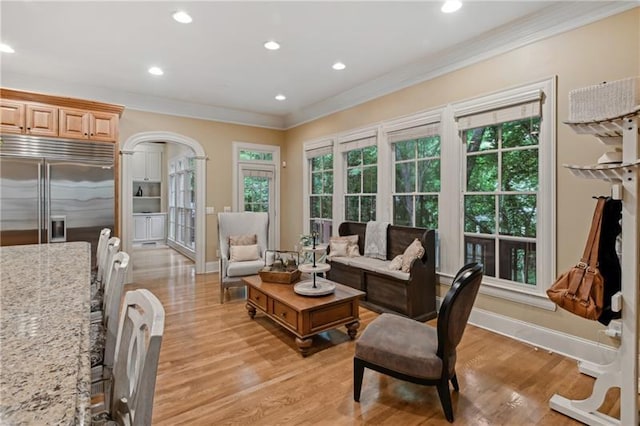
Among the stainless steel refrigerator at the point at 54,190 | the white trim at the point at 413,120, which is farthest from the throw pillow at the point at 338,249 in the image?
the stainless steel refrigerator at the point at 54,190

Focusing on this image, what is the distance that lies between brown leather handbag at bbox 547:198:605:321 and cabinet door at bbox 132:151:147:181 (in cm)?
1017

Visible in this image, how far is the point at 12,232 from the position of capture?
400 centimetres

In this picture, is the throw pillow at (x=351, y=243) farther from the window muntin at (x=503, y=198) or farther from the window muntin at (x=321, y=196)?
the window muntin at (x=503, y=198)

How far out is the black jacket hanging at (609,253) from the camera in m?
2.04

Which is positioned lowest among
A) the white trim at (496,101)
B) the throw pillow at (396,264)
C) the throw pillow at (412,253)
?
the throw pillow at (396,264)

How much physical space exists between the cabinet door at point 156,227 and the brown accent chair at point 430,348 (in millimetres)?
8926

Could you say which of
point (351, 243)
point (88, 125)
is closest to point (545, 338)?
point (351, 243)

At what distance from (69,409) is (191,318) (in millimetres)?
3413

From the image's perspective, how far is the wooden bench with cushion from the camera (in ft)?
11.8

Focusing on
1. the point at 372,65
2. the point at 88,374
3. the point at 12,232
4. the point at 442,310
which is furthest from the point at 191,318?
the point at 372,65

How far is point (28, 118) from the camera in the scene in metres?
4.14

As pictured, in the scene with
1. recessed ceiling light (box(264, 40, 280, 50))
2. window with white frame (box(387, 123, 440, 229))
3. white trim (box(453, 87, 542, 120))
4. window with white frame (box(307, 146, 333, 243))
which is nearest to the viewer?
white trim (box(453, 87, 542, 120))

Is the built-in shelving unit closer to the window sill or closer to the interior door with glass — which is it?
the window sill

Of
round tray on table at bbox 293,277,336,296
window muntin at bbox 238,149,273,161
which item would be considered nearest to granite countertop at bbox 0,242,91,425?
round tray on table at bbox 293,277,336,296
